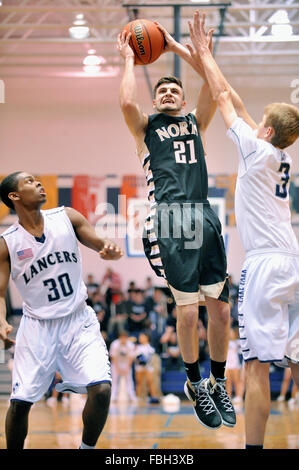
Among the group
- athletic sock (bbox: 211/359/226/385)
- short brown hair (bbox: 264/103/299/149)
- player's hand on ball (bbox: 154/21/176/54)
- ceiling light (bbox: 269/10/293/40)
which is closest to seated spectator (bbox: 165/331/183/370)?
ceiling light (bbox: 269/10/293/40)

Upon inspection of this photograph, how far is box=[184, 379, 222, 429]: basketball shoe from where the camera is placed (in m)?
4.96

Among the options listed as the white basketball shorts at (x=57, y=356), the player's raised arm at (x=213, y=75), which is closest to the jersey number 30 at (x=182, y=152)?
the player's raised arm at (x=213, y=75)

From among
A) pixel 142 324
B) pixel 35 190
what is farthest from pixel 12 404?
pixel 142 324

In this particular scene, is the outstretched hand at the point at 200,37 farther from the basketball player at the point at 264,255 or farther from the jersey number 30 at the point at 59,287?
the jersey number 30 at the point at 59,287

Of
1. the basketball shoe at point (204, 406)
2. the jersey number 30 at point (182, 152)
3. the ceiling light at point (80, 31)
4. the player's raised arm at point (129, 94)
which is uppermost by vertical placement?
the ceiling light at point (80, 31)

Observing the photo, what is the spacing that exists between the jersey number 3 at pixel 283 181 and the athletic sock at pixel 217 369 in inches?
59.5

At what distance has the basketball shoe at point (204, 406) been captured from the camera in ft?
16.3

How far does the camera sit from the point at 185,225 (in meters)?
4.89

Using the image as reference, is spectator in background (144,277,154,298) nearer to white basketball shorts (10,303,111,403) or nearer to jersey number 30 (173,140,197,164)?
white basketball shorts (10,303,111,403)

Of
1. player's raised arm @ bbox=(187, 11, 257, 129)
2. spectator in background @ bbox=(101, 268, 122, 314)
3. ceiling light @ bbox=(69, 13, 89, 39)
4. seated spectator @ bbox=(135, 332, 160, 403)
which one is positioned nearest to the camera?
player's raised arm @ bbox=(187, 11, 257, 129)

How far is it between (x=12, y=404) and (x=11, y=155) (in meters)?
12.6

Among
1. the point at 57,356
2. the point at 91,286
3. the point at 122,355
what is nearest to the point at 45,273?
the point at 57,356

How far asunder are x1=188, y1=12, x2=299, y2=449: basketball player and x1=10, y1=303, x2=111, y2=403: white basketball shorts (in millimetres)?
1230

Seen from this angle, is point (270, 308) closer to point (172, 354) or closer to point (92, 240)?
point (92, 240)
